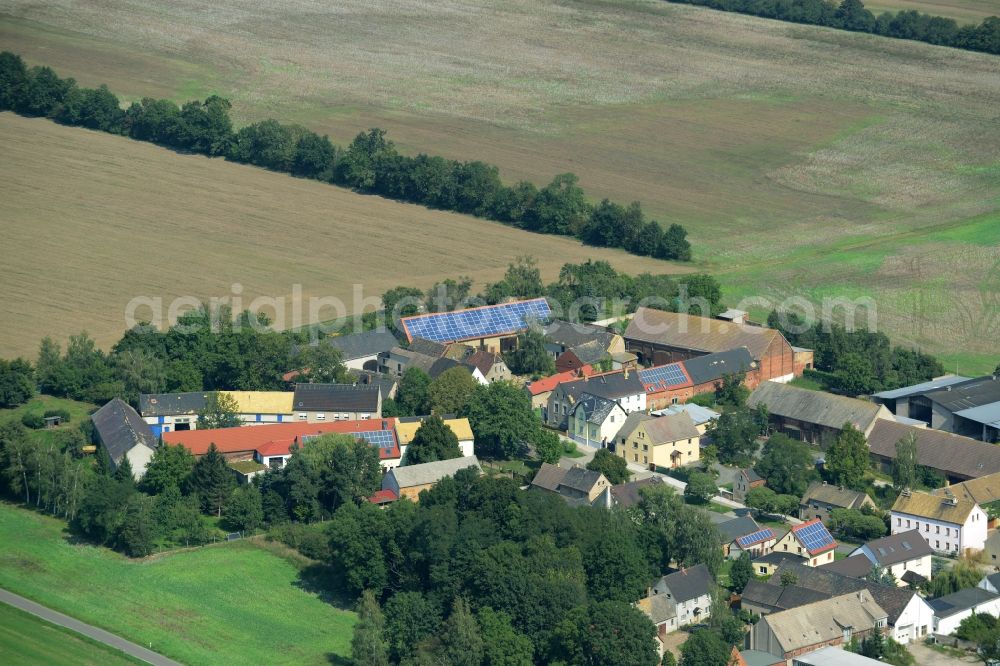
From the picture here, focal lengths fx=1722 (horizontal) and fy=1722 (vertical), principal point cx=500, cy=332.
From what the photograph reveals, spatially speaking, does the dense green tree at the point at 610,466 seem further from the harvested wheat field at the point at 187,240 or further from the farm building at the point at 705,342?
the harvested wheat field at the point at 187,240

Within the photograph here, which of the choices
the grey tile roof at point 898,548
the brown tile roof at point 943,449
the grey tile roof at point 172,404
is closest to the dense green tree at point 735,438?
the brown tile roof at point 943,449

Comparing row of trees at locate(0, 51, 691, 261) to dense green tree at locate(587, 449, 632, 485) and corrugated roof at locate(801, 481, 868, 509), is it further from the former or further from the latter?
corrugated roof at locate(801, 481, 868, 509)

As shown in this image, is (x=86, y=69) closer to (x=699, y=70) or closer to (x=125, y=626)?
(x=699, y=70)

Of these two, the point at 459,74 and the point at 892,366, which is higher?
the point at 459,74

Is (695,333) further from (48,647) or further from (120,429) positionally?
(48,647)

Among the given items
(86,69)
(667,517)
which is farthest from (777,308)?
(86,69)

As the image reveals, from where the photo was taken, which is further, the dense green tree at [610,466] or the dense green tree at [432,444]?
the dense green tree at [432,444]

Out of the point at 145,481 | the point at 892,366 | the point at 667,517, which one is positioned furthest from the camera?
the point at 892,366
